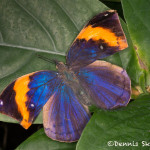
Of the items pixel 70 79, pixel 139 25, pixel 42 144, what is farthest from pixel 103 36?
pixel 42 144

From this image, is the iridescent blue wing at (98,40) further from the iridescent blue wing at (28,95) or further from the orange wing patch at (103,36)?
the iridescent blue wing at (28,95)

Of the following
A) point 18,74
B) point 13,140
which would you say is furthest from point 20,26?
point 13,140

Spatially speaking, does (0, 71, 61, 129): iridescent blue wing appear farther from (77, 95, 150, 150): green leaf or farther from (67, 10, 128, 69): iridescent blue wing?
(77, 95, 150, 150): green leaf

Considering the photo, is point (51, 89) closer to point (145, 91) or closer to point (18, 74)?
point (18, 74)

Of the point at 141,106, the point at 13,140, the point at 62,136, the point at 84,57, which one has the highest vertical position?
the point at 84,57

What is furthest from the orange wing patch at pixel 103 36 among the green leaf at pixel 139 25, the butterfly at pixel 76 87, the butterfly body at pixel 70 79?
the butterfly body at pixel 70 79

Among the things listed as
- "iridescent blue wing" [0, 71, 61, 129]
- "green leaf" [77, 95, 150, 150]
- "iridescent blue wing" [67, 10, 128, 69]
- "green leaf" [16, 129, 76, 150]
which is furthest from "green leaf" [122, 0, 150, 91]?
"green leaf" [16, 129, 76, 150]

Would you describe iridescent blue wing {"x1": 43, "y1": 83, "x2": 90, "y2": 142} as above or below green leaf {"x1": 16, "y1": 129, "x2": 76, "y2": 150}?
above

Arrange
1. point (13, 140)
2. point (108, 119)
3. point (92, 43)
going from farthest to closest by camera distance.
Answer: point (13, 140), point (92, 43), point (108, 119)
